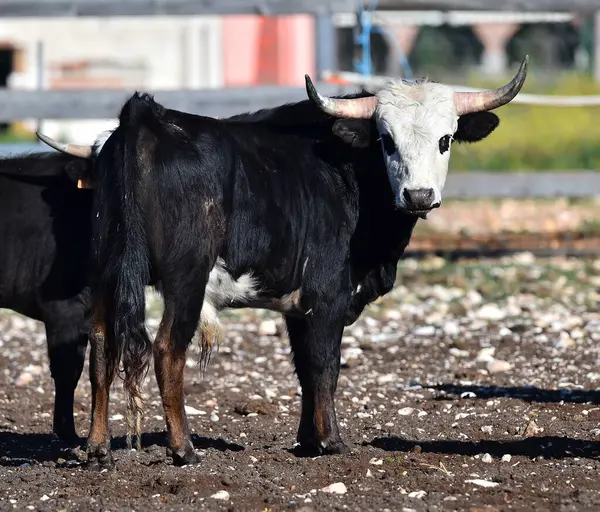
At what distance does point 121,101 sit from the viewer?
39.1ft

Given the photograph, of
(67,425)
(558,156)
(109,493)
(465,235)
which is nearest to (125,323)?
(109,493)

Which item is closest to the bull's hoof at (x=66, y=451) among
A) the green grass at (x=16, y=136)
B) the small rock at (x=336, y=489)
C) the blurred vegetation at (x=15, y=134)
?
the small rock at (x=336, y=489)

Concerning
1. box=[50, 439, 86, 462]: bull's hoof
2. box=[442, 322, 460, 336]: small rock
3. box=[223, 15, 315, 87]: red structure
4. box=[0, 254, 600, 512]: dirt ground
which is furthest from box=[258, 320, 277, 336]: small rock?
box=[223, 15, 315, 87]: red structure

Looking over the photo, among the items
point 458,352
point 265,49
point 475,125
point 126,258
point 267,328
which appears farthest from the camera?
point 265,49

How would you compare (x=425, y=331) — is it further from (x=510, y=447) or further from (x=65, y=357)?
(x=65, y=357)

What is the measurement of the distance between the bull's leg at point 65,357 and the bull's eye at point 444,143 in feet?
7.14

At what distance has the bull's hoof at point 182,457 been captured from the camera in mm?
5910

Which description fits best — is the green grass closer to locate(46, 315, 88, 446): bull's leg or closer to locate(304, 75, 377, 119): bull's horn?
locate(46, 315, 88, 446): bull's leg

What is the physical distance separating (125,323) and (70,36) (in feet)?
69.6

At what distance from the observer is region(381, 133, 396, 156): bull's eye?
21.2 feet

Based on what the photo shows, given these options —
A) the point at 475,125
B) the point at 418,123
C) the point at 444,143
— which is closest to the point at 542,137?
the point at 475,125

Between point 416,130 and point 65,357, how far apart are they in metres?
2.29

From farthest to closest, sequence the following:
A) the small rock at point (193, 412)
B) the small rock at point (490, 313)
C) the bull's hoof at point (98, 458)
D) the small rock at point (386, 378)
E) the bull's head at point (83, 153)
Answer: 1. the small rock at point (490, 313)
2. the small rock at point (386, 378)
3. the small rock at point (193, 412)
4. the bull's head at point (83, 153)
5. the bull's hoof at point (98, 458)

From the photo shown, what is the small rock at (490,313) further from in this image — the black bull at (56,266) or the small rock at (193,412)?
the black bull at (56,266)
